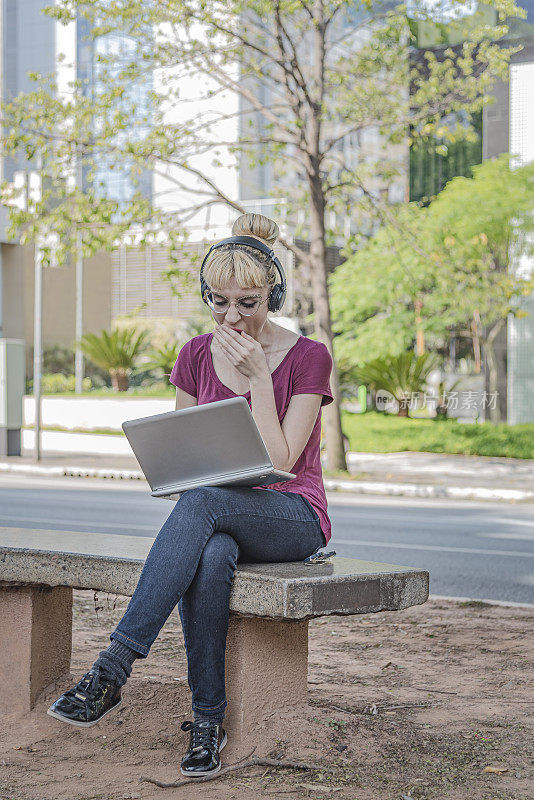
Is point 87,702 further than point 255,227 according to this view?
No

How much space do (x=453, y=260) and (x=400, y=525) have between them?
1032cm

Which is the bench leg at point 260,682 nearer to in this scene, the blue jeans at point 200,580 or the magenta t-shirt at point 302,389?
the blue jeans at point 200,580

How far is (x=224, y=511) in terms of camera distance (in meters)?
3.40

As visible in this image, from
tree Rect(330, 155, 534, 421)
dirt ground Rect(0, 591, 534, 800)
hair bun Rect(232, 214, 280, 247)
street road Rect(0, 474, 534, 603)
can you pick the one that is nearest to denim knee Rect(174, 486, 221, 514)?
dirt ground Rect(0, 591, 534, 800)

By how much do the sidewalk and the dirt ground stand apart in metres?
10.1

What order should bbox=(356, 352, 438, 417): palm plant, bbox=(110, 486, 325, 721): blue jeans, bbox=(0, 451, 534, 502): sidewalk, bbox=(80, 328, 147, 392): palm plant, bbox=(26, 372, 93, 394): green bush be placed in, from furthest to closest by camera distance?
bbox=(26, 372, 93, 394): green bush → bbox=(80, 328, 147, 392): palm plant → bbox=(356, 352, 438, 417): palm plant → bbox=(0, 451, 534, 502): sidewalk → bbox=(110, 486, 325, 721): blue jeans

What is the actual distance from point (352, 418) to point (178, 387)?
69.1 ft

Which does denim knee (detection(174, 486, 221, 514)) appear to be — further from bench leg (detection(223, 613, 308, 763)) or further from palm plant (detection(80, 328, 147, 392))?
palm plant (detection(80, 328, 147, 392))

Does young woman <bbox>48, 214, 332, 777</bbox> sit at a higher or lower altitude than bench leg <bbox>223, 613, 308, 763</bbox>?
higher

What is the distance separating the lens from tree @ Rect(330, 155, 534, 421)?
2320cm

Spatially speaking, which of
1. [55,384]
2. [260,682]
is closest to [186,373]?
[260,682]

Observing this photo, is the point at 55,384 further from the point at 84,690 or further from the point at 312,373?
the point at 84,690

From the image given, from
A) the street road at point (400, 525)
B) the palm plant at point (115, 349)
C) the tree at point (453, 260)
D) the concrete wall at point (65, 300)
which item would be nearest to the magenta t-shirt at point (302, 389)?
the street road at point (400, 525)

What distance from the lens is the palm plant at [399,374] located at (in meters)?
24.9
